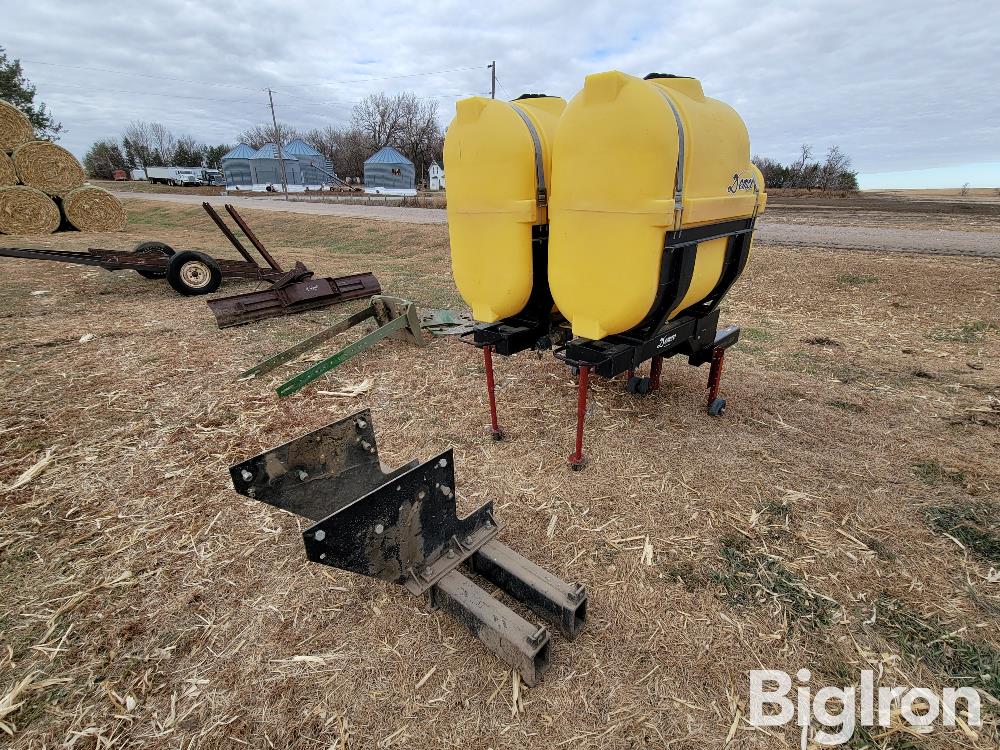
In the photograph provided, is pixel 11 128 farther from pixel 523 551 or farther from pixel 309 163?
pixel 309 163

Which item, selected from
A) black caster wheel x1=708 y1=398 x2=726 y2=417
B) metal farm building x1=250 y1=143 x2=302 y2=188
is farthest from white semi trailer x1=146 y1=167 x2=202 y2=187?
black caster wheel x1=708 y1=398 x2=726 y2=417

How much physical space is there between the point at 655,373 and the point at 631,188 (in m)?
2.46

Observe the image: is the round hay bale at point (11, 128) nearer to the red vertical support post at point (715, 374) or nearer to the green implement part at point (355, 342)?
the green implement part at point (355, 342)

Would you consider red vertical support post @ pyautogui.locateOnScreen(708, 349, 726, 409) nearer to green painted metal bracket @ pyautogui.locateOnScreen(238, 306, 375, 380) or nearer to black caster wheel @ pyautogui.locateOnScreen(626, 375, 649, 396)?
black caster wheel @ pyautogui.locateOnScreen(626, 375, 649, 396)

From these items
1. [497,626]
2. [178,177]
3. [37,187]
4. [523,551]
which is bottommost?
[523,551]

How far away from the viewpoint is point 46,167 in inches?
569

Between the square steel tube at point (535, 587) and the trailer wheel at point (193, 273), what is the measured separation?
847 centimetres

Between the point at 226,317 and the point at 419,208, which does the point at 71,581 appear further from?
the point at 419,208

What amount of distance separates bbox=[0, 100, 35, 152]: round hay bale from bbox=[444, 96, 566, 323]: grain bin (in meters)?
18.5

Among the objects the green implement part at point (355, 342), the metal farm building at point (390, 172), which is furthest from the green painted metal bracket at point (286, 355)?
the metal farm building at point (390, 172)

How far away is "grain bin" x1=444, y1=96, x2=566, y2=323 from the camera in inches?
116

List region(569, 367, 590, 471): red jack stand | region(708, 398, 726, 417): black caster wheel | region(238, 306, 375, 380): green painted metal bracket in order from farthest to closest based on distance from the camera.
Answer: region(238, 306, 375, 380): green painted metal bracket, region(708, 398, 726, 417): black caster wheel, region(569, 367, 590, 471): red jack stand

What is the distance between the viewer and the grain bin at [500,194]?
9.70 feet

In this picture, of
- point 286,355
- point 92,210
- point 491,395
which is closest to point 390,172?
point 92,210
